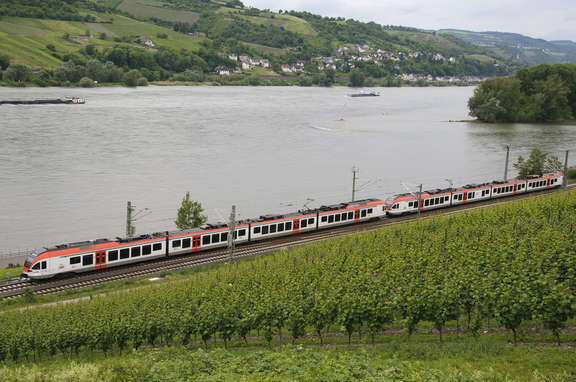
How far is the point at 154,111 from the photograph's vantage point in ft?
327

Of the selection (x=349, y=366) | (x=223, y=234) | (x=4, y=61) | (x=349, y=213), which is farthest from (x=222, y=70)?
(x=349, y=366)

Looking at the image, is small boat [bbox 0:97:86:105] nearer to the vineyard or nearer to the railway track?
the railway track

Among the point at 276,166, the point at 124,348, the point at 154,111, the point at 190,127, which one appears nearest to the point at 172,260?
the point at 124,348

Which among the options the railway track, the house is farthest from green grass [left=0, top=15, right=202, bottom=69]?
the railway track

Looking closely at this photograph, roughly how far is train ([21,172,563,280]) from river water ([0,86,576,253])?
909cm

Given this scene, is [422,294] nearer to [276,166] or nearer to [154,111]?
[276,166]

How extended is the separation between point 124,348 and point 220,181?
120 feet

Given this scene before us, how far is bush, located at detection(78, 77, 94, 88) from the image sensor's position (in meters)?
128

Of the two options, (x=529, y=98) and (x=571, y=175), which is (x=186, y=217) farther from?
(x=529, y=98)

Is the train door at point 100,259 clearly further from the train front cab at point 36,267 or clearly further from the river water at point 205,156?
the river water at point 205,156

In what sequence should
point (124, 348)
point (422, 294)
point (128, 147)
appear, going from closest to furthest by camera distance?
1. point (422, 294)
2. point (124, 348)
3. point (128, 147)

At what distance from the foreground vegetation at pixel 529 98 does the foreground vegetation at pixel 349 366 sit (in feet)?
341

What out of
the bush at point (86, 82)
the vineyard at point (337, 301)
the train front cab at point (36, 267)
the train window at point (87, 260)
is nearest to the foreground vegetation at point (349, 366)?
the vineyard at point (337, 301)

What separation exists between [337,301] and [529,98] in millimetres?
112554
